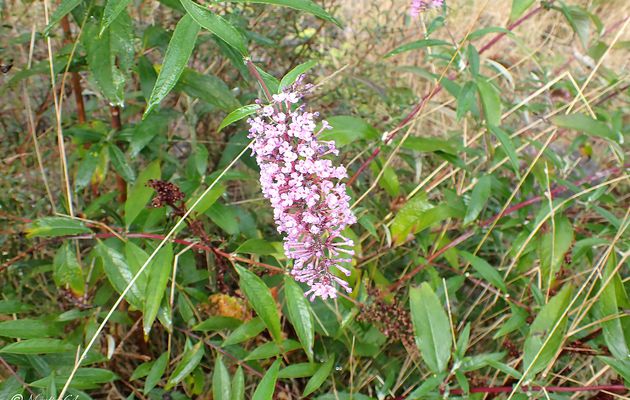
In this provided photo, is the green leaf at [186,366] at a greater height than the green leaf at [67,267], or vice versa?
the green leaf at [67,267]

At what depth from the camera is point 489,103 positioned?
5.04 feet

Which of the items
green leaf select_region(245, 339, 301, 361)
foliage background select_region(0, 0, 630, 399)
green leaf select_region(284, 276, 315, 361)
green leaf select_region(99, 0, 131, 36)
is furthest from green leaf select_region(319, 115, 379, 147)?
green leaf select_region(99, 0, 131, 36)

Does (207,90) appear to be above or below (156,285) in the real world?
above

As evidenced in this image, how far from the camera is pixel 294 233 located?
3.39 feet

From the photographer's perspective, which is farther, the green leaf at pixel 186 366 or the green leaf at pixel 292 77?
the green leaf at pixel 186 366

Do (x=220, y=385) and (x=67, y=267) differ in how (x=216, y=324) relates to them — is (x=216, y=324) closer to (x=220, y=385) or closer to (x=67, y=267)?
(x=220, y=385)

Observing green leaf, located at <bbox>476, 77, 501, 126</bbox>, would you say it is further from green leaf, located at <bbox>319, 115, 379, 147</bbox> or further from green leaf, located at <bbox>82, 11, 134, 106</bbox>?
green leaf, located at <bbox>82, 11, 134, 106</bbox>

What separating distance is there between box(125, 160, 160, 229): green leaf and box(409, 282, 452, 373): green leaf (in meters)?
0.63

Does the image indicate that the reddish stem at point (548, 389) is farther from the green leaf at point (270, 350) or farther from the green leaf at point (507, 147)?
the green leaf at point (507, 147)

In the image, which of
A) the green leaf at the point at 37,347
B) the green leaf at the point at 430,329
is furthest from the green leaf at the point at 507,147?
the green leaf at the point at 37,347

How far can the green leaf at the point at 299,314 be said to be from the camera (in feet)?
4.10

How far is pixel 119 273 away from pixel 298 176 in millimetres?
574

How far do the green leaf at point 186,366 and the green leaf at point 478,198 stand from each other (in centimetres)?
69

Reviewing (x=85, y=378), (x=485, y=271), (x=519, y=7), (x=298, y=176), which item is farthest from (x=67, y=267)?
(x=519, y=7)
